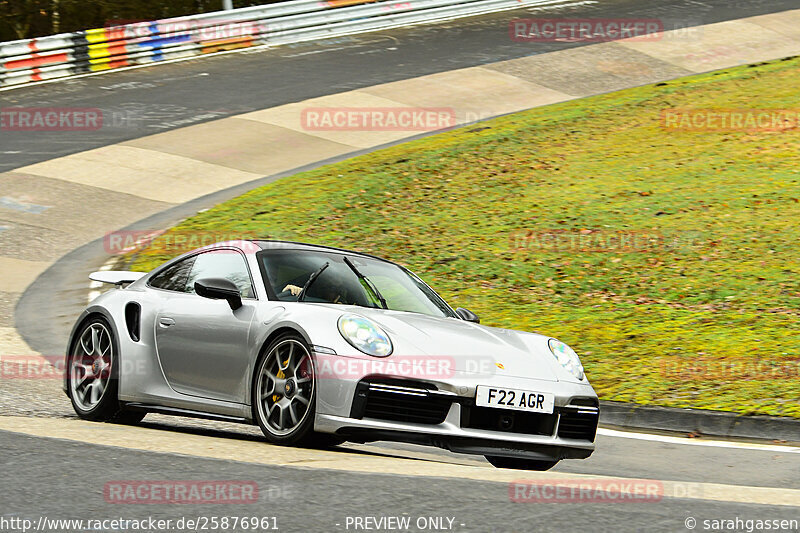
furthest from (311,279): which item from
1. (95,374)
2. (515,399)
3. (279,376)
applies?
(95,374)

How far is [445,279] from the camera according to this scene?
13.6 metres

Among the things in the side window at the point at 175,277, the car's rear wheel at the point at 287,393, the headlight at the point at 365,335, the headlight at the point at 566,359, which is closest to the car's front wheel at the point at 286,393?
the car's rear wheel at the point at 287,393

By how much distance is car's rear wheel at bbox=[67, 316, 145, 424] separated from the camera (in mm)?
7555

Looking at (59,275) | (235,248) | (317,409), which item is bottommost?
(59,275)

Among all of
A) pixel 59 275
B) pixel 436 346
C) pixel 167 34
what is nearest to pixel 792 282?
pixel 436 346

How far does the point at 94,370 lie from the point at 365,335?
2326 millimetres

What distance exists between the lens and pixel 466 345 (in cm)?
663

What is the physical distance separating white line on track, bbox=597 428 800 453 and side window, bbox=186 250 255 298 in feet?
9.57

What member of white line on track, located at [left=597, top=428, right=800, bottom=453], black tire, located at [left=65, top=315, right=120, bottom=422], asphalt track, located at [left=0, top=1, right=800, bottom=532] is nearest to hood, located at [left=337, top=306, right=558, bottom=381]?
asphalt track, located at [left=0, top=1, right=800, bottom=532]

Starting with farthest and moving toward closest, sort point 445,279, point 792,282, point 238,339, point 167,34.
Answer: point 167,34
point 445,279
point 792,282
point 238,339

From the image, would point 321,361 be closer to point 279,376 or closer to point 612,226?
point 279,376

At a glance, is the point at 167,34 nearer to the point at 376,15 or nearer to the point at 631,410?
the point at 376,15

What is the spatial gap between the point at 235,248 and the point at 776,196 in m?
10.8

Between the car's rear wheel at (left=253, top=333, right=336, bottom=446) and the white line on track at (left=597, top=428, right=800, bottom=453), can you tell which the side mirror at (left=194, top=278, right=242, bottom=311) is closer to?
the car's rear wheel at (left=253, top=333, right=336, bottom=446)
